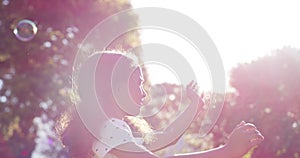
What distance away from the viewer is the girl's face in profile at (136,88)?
2770mm

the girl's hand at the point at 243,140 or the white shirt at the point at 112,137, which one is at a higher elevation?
the white shirt at the point at 112,137

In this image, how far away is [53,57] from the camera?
21.0 m

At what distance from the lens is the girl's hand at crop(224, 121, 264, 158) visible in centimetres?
224

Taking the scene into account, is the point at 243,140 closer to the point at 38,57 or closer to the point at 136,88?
the point at 136,88

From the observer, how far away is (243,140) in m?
2.25

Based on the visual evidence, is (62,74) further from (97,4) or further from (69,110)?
(69,110)

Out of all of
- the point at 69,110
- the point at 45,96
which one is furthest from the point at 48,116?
the point at 69,110

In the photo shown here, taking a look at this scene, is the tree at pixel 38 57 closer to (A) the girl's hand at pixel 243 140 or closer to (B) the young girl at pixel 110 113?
(B) the young girl at pixel 110 113

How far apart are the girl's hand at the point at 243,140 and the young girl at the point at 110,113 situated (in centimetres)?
20

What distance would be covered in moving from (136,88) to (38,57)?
59.9ft

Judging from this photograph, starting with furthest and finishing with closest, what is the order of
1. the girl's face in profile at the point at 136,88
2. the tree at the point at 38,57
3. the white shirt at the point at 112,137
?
1. the tree at the point at 38,57
2. the girl's face in profile at the point at 136,88
3. the white shirt at the point at 112,137

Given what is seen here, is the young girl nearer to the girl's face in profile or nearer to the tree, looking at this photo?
the girl's face in profile

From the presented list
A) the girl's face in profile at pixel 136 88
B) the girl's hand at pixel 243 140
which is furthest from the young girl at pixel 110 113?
the girl's hand at pixel 243 140

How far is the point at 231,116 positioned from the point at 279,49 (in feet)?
11.2
